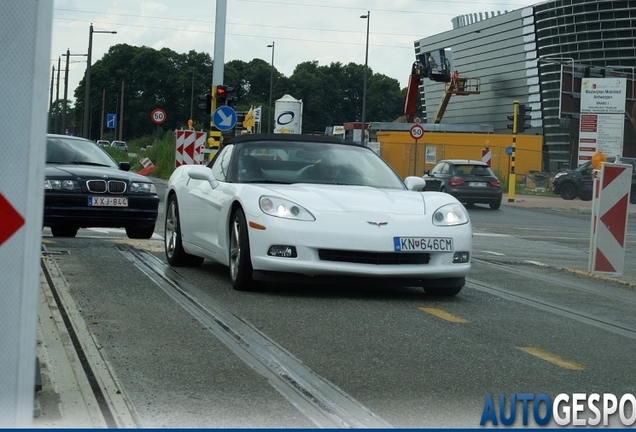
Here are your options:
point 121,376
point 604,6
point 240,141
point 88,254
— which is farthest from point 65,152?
point 604,6

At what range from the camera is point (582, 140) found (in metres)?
40.4

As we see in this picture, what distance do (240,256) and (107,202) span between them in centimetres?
512

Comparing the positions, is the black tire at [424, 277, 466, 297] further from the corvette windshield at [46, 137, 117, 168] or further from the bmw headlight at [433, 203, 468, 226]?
the corvette windshield at [46, 137, 117, 168]

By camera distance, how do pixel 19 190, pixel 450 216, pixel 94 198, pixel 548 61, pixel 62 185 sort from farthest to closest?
pixel 548 61 → pixel 94 198 → pixel 62 185 → pixel 450 216 → pixel 19 190

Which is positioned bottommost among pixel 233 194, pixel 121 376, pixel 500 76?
pixel 121 376

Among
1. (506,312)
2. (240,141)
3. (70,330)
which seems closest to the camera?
(70,330)

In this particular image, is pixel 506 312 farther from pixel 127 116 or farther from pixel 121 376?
pixel 127 116

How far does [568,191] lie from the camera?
43.8 metres

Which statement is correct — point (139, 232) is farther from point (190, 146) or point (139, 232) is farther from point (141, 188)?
point (190, 146)

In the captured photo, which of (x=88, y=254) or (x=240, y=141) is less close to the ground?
(x=240, y=141)

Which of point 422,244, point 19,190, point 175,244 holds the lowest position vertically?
point 175,244

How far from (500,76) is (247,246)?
235ft

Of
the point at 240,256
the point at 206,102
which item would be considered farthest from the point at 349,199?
the point at 206,102

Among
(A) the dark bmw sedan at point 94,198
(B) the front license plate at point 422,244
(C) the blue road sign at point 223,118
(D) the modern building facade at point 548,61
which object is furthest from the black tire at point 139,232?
(D) the modern building facade at point 548,61
